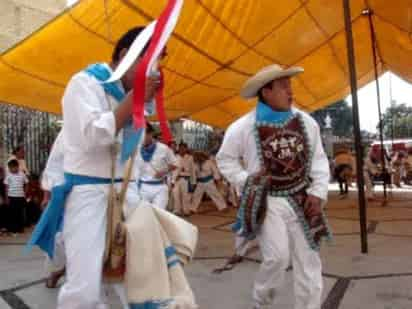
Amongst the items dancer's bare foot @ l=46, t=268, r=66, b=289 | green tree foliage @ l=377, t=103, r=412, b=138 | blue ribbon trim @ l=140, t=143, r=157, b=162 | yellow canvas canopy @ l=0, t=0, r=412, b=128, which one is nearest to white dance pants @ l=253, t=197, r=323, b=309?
dancer's bare foot @ l=46, t=268, r=66, b=289

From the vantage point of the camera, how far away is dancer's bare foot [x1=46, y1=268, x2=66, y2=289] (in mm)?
Answer: 5172

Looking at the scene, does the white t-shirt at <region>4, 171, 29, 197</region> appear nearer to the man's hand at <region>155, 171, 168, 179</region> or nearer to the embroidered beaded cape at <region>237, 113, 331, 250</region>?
the man's hand at <region>155, 171, 168, 179</region>

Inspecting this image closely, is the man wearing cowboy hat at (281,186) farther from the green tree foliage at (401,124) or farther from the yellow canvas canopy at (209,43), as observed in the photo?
the green tree foliage at (401,124)

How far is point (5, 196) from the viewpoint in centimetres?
988

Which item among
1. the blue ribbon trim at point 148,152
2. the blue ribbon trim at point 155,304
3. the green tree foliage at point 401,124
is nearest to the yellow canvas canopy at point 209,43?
the blue ribbon trim at point 148,152

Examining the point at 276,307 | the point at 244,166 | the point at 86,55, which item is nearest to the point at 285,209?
the point at 244,166

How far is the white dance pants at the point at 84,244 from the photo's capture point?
7.52ft

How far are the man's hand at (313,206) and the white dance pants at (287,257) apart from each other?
0.09 meters

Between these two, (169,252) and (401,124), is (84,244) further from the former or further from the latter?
(401,124)

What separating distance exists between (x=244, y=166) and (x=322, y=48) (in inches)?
290

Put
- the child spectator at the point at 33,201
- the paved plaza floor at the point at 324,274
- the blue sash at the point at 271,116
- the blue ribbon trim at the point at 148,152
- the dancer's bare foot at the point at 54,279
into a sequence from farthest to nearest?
the child spectator at the point at 33,201 → the blue ribbon trim at the point at 148,152 → the dancer's bare foot at the point at 54,279 → the paved plaza floor at the point at 324,274 → the blue sash at the point at 271,116

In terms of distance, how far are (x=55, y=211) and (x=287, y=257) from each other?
5.61 ft

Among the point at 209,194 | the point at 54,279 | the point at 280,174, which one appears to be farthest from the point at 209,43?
the point at 209,194

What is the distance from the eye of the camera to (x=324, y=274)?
17.6 feet
